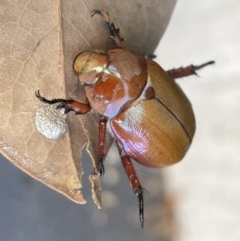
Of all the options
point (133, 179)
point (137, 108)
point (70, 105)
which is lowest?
point (133, 179)

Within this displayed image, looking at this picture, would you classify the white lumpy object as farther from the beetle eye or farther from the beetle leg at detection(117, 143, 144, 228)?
the beetle leg at detection(117, 143, 144, 228)

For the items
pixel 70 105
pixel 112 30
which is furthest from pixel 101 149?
pixel 112 30

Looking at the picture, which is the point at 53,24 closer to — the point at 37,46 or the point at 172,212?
the point at 37,46

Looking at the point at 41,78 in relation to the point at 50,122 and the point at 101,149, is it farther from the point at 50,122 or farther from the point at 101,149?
the point at 101,149

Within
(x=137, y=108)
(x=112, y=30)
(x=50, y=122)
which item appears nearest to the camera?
(x=50, y=122)

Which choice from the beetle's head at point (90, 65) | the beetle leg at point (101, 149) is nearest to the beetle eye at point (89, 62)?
the beetle's head at point (90, 65)

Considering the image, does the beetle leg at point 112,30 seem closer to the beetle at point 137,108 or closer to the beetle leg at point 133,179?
the beetle at point 137,108
